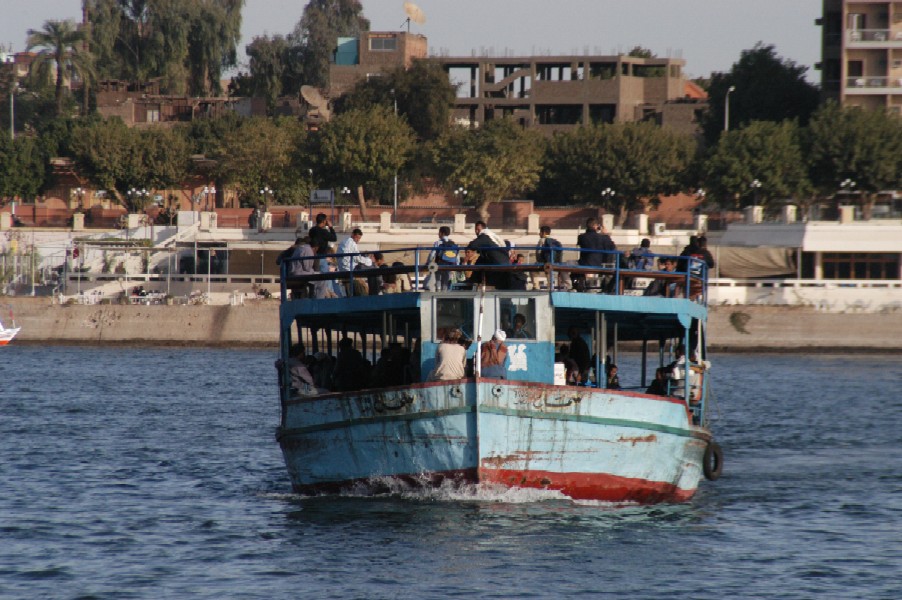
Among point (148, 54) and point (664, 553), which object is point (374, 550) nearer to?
point (664, 553)

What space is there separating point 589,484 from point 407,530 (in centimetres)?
276

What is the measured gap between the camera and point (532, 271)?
20891 mm

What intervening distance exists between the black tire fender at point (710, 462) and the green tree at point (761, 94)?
259ft

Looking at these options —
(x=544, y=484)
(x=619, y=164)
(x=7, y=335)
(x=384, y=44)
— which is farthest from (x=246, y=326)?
(x=384, y=44)

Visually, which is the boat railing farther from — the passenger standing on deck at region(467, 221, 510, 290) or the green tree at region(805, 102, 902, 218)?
the green tree at region(805, 102, 902, 218)

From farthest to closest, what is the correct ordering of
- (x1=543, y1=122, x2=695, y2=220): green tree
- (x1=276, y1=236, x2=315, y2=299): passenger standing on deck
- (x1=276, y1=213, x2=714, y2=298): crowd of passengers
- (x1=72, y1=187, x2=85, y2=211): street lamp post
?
(x1=72, y1=187, x2=85, y2=211): street lamp post, (x1=543, y1=122, x2=695, y2=220): green tree, (x1=276, y1=236, x2=315, y2=299): passenger standing on deck, (x1=276, y1=213, x2=714, y2=298): crowd of passengers

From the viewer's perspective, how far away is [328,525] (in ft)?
69.1

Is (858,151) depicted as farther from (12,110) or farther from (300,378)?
(300,378)

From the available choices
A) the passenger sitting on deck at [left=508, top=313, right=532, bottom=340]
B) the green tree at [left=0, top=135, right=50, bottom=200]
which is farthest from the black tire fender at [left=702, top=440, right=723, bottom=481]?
A: the green tree at [left=0, top=135, right=50, bottom=200]

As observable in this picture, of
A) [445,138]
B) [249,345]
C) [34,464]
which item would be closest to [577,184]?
[445,138]

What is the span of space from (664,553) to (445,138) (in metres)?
77.1

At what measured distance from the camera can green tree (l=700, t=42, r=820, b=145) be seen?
101938 millimetres

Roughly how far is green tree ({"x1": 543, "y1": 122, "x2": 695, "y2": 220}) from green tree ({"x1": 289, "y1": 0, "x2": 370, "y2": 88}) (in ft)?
124

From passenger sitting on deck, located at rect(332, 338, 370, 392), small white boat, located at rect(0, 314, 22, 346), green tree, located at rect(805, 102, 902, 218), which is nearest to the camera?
passenger sitting on deck, located at rect(332, 338, 370, 392)
